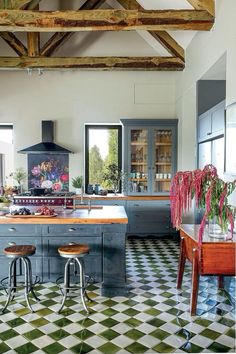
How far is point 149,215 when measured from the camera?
20.8 ft

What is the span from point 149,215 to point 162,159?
118 cm

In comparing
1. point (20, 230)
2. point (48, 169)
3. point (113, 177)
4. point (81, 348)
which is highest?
point (48, 169)

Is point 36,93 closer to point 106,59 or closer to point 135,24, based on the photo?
point 106,59

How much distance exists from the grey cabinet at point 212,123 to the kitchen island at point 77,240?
1693mm

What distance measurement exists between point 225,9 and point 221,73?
1080mm

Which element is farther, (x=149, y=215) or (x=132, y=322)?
(x=149, y=215)

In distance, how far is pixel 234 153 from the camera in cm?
340

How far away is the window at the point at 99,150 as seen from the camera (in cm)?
700

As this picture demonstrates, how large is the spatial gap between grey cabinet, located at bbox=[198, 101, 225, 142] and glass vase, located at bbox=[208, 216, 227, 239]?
1329 mm

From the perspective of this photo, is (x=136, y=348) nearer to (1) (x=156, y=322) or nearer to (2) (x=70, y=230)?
(1) (x=156, y=322)

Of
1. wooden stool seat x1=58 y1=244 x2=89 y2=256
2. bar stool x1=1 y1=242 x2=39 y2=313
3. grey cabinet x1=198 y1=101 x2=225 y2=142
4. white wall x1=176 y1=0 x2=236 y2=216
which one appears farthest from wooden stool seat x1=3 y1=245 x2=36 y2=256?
grey cabinet x1=198 y1=101 x2=225 y2=142

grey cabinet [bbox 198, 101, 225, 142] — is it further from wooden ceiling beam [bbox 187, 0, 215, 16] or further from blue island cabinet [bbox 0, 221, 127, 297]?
blue island cabinet [bbox 0, 221, 127, 297]

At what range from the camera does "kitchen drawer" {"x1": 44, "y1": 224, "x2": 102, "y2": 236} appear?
374 centimetres

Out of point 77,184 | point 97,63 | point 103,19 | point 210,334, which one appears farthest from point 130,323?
point 97,63
